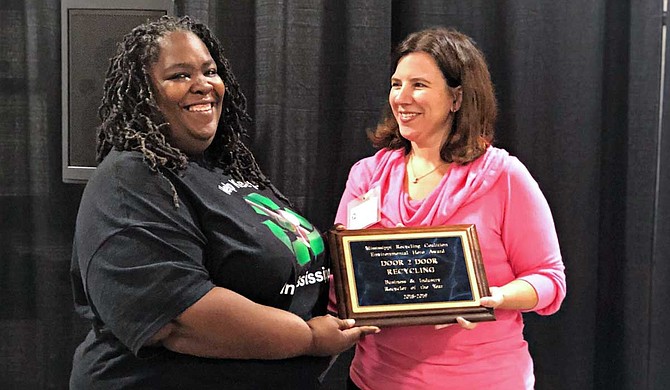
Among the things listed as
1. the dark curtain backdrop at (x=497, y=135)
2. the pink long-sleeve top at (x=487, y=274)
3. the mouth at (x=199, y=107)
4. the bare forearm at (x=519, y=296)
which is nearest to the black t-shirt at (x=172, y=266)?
the mouth at (x=199, y=107)

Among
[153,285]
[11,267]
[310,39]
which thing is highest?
[310,39]

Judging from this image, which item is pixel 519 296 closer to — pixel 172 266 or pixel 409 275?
pixel 409 275

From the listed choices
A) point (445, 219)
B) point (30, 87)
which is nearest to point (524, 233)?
point (445, 219)

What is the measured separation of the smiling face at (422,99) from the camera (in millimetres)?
1678

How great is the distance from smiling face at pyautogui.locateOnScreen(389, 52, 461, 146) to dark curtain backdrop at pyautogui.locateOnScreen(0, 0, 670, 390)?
0.41m

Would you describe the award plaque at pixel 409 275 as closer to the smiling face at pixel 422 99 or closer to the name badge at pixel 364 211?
the name badge at pixel 364 211

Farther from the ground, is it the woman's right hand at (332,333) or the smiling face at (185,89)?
the smiling face at (185,89)

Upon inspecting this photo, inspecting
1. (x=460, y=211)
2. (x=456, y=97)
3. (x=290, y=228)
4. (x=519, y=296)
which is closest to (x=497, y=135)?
(x=456, y=97)

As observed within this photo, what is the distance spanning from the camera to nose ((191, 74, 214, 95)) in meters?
1.36

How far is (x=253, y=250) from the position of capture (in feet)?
4.25

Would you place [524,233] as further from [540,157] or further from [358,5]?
[358,5]

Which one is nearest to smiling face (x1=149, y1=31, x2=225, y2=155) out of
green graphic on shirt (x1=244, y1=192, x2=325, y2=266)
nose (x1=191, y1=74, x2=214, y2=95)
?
nose (x1=191, y1=74, x2=214, y2=95)

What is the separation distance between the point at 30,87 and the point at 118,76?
85 cm

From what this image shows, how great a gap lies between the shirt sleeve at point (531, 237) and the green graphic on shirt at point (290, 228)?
1.44 ft
